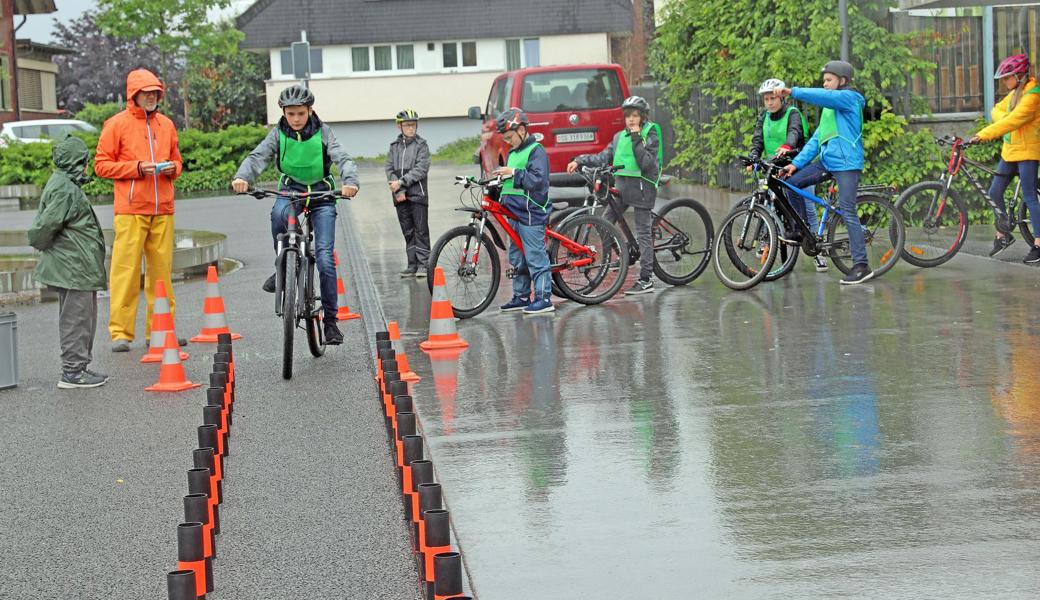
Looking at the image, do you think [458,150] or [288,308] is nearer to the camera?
[288,308]

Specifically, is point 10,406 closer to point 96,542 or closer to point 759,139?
point 96,542

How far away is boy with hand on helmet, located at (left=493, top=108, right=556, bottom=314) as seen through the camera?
1223 centimetres

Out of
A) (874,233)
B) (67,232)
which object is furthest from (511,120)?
(67,232)

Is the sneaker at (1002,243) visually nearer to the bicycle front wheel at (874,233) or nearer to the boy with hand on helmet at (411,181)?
the bicycle front wheel at (874,233)

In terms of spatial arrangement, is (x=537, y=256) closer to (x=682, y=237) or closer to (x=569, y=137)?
(x=682, y=237)

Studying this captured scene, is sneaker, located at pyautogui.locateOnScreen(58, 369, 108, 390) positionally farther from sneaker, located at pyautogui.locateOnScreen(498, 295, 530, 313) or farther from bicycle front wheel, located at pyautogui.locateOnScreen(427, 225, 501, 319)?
sneaker, located at pyautogui.locateOnScreen(498, 295, 530, 313)

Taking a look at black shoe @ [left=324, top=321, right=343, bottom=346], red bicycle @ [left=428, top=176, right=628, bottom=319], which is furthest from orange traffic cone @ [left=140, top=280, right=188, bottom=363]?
red bicycle @ [left=428, top=176, right=628, bottom=319]

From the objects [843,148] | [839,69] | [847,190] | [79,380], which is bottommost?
[79,380]

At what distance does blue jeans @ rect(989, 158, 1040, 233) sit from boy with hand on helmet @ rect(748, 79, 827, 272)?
1.91 meters

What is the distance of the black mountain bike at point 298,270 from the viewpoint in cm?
1009

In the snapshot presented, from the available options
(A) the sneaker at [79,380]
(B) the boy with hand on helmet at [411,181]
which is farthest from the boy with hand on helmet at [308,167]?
(B) the boy with hand on helmet at [411,181]

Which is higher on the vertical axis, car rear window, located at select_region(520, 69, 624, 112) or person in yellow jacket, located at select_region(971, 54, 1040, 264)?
car rear window, located at select_region(520, 69, 624, 112)

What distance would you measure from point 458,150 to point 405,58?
1100cm

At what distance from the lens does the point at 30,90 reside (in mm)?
63625
